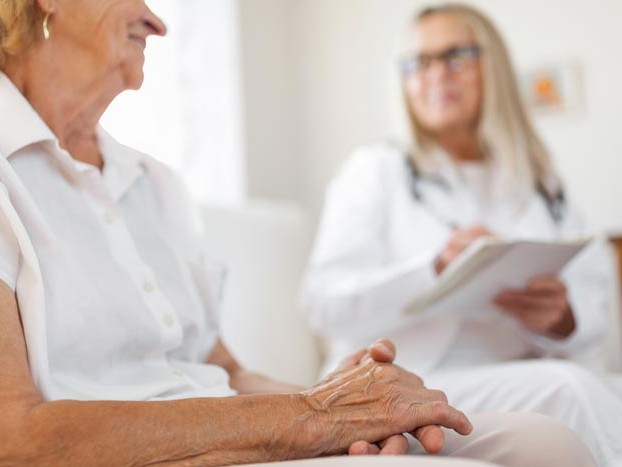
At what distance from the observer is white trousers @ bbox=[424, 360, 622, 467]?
146cm

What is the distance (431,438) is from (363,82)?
2723mm

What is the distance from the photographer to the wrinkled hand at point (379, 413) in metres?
1.08

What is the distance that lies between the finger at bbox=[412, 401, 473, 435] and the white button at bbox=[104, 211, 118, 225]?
49cm

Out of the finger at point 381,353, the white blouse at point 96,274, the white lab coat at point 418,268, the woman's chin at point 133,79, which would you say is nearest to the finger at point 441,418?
the finger at point 381,353

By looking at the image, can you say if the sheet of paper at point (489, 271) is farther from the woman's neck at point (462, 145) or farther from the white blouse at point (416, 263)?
the woman's neck at point (462, 145)

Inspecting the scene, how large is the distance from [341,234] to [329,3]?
1724mm

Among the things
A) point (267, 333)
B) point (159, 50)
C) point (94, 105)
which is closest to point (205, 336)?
point (94, 105)

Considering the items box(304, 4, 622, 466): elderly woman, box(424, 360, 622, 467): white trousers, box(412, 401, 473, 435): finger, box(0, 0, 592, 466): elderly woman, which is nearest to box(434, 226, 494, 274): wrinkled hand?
box(304, 4, 622, 466): elderly woman

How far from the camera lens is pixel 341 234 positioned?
2254mm

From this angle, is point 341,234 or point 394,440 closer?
point 394,440

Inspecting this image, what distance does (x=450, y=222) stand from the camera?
2.27 m

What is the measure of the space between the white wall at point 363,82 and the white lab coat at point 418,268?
0.90 m

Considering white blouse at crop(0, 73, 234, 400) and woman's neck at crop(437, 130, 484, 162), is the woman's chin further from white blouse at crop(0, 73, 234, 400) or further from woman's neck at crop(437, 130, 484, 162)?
woman's neck at crop(437, 130, 484, 162)

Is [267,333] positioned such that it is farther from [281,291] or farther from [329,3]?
[329,3]
